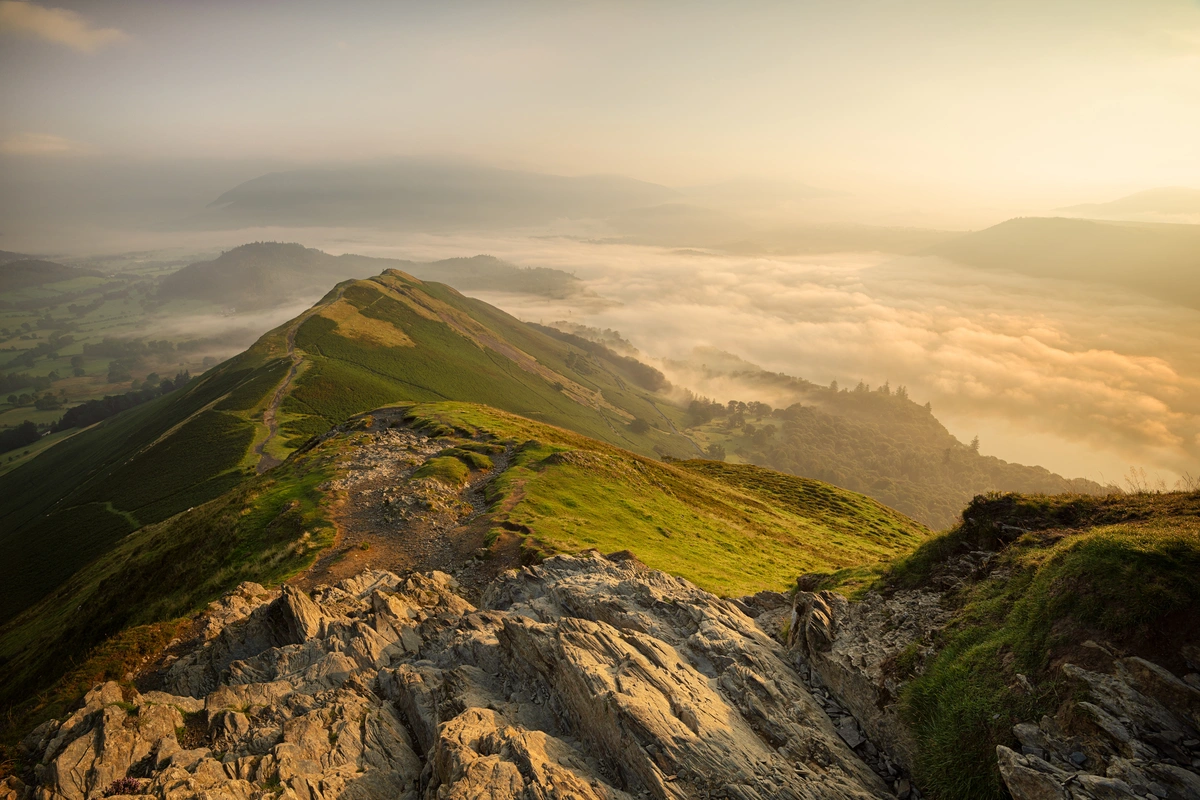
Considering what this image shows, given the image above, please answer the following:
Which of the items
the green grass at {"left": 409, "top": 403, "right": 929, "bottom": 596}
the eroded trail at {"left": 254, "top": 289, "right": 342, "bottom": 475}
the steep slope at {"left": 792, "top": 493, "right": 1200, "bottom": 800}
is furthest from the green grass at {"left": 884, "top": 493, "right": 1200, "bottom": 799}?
the eroded trail at {"left": 254, "top": 289, "right": 342, "bottom": 475}

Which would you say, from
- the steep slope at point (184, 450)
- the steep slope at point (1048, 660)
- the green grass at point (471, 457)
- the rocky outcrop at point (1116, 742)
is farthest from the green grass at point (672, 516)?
the steep slope at point (184, 450)

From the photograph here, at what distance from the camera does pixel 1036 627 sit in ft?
60.1

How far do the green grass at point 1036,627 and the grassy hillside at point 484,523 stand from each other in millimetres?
21175

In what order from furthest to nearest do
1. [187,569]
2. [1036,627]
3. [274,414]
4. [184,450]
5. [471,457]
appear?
1. [274,414]
2. [184,450]
3. [471,457]
4. [187,569]
5. [1036,627]

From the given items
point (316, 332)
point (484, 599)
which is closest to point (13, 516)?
point (316, 332)

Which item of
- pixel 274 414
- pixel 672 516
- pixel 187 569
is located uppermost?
pixel 187 569

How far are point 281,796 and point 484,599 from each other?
1887 centimetres

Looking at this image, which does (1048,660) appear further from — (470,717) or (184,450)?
(184,450)

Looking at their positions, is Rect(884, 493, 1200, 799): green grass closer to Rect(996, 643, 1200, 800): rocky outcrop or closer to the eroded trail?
Rect(996, 643, 1200, 800): rocky outcrop

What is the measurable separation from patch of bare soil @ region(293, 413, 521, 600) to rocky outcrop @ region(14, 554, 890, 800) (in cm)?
A: 1230

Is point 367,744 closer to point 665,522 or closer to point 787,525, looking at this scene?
point 665,522

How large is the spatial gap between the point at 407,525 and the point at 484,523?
7493 millimetres

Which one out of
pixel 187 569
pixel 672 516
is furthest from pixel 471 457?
pixel 187 569

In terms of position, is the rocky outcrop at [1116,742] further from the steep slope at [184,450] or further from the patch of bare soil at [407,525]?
the steep slope at [184,450]
